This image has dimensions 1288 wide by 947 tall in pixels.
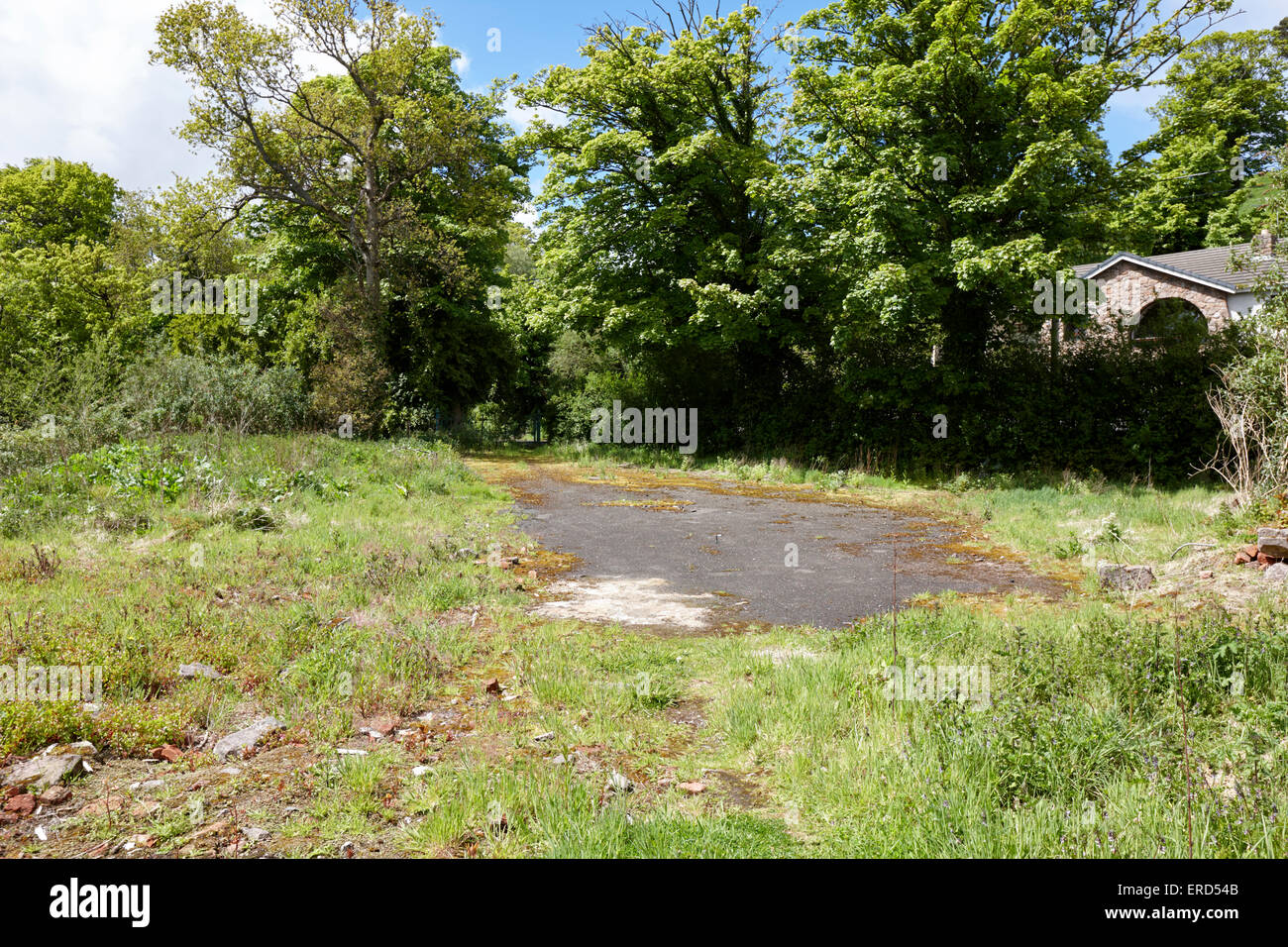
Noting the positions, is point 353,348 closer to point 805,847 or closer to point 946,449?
point 946,449

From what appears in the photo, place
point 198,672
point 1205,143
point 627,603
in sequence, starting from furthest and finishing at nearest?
point 1205,143 → point 627,603 → point 198,672

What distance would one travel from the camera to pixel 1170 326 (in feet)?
53.5

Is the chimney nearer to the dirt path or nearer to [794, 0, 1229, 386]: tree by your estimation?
[794, 0, 1229, 386]: tree

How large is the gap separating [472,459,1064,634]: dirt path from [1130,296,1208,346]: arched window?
23.5ft

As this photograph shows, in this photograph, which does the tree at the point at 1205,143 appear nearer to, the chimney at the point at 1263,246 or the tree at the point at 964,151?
the tree at the point at 964,151

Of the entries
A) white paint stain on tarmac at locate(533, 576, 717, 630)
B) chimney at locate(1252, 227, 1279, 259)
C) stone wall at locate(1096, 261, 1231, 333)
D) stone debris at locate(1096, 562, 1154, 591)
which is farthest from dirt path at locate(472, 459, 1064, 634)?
stone wall at locate(1096, 261, 1231, 333)

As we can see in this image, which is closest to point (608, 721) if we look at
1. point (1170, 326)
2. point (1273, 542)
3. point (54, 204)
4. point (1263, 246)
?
point (1273, 542)

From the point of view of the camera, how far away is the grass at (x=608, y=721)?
3.40 m

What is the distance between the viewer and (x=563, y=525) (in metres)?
13.3

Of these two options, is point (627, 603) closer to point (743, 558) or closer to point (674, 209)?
point (743, 558)

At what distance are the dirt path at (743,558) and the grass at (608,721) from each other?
79cm

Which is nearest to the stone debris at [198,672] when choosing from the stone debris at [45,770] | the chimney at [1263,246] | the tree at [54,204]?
the stone debris at [45,770]

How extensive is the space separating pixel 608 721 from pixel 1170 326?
673 inches

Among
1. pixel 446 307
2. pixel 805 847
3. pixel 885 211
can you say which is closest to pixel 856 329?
pixel 885 211
